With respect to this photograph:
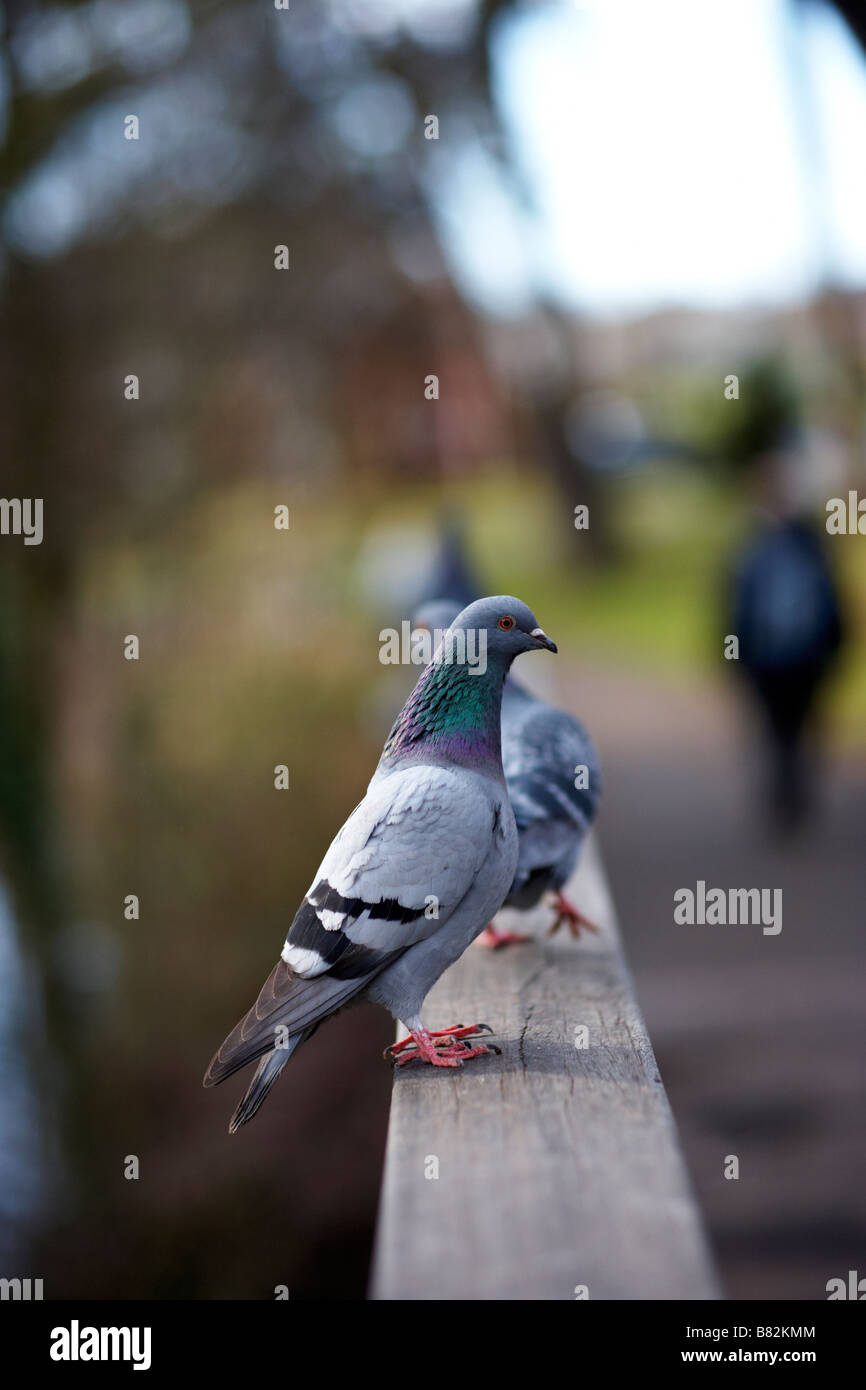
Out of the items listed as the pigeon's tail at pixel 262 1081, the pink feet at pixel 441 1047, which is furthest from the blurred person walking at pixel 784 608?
the pigeon's tail at pixel 262 1081

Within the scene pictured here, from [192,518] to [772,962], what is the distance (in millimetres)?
6537

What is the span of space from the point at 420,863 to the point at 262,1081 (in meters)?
0.38

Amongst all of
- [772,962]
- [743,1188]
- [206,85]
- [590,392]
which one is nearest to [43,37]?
[206,85]

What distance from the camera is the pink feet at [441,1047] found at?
2.02m

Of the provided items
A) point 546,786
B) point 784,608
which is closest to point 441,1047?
point 546,786

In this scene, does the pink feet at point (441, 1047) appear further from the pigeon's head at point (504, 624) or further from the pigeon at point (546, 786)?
the pigeon's head at point (504, 624)

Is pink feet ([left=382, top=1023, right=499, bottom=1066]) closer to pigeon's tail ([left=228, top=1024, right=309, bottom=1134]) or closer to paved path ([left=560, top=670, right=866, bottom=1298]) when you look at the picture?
pigeon's tail ([left=228, top=1024, right=309, bottom=1134])

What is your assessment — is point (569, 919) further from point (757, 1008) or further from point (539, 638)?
Answer: point (757, 1008)

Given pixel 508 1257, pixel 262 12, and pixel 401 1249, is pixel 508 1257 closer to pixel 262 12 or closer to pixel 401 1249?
pixel 401 1249

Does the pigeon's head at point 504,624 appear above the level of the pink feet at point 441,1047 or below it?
above

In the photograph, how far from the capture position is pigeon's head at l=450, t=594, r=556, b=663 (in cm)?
192

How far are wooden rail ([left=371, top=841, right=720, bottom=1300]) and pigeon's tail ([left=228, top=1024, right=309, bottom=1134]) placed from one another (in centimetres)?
19

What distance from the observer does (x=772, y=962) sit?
275 inches

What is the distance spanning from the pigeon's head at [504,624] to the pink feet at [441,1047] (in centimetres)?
63
